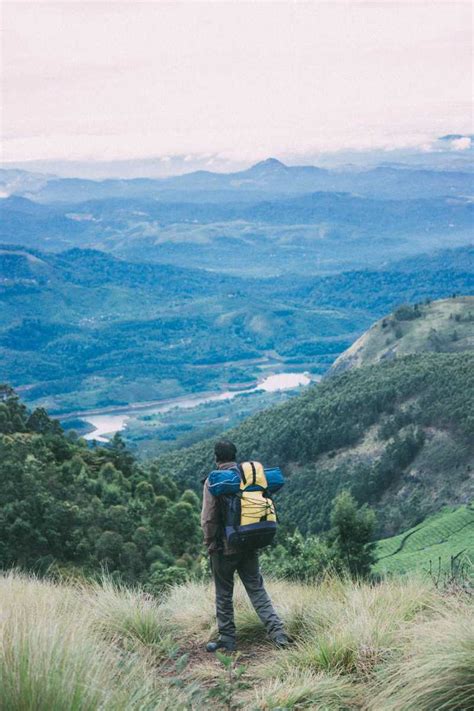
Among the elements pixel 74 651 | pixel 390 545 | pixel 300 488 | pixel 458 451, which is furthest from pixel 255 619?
pixel 300 488

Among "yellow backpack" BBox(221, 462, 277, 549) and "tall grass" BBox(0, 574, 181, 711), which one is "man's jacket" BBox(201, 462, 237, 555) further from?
"tall grass" BBox(0, 574, 181, 711)

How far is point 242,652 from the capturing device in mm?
8195

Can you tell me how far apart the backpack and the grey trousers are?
346 mm

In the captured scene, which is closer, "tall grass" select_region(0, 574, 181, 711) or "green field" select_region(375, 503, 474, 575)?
"tall grass" select_region(0, 574, 181, 711)

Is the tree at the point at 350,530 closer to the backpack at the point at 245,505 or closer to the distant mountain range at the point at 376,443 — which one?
the backpack at the point at 245,505

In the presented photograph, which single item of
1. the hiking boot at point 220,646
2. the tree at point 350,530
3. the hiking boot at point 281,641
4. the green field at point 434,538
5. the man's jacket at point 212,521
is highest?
the man's jacket at point 212,521

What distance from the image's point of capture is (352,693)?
6.42 m

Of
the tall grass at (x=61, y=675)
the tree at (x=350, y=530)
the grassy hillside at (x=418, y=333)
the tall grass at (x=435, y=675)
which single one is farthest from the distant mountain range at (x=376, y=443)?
the tall grass at (x=61, y=675)

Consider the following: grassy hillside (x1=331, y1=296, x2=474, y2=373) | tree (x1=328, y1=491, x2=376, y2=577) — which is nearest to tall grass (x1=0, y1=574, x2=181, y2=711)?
tree (x1=328, y1=491, x2=376, y2=577)

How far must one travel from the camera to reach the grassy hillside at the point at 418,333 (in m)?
127

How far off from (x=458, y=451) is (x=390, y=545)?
22.3m

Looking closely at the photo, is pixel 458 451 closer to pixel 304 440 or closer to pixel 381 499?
pixel 381 499

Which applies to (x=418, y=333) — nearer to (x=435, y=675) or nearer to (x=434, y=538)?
(x=434, y=538)

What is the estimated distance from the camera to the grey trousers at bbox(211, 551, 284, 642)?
26.7ft
